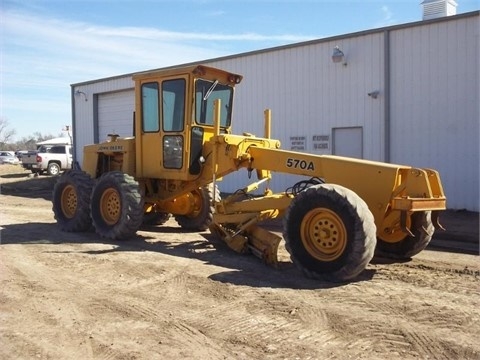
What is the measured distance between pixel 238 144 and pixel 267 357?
4.53m

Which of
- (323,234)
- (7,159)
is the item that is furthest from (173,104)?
(7,159)

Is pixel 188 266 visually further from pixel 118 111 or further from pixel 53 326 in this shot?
pixel 118 111

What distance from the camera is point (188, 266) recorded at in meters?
7.26

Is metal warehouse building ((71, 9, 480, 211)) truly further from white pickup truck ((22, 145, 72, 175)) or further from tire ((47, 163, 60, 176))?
white pickup truck ((22, 145, 72, 175))

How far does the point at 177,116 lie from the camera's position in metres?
9.09

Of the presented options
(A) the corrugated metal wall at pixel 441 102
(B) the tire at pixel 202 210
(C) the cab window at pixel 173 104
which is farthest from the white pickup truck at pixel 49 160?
(C) the cab window at pixel 173 104

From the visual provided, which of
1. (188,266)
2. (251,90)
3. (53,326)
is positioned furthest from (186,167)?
(251,90)

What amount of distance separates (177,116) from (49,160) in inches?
936

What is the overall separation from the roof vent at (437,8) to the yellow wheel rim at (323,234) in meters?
11.5

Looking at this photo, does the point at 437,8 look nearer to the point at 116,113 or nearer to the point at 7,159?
the point at 116,113

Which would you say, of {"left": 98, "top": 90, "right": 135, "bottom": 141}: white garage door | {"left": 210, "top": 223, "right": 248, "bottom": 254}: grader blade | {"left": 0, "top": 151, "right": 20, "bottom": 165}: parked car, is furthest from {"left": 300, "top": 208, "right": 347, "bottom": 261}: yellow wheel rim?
{"left": 0, "top": 151, "right": 20, "bottom": 165}: parked car

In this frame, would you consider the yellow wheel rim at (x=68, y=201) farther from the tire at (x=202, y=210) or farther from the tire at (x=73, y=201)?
the tire at (x=202, y=210)

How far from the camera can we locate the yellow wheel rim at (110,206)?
9344 mm

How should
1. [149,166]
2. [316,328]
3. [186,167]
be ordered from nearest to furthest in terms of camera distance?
[316,328] → [186,167] → [149,166]
